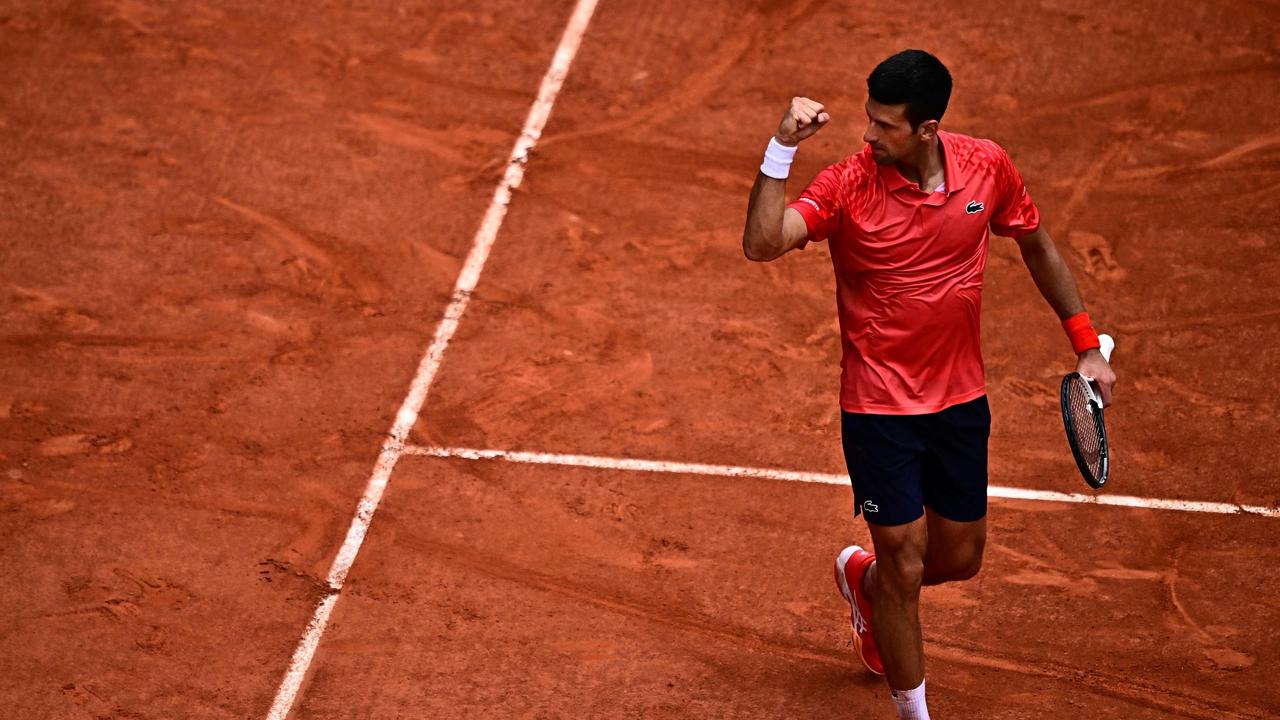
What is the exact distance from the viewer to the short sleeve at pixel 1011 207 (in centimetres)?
545

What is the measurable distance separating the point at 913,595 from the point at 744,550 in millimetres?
1519

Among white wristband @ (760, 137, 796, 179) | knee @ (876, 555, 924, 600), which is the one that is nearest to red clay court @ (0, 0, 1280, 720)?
knee @ (876, 555, 924, 600)

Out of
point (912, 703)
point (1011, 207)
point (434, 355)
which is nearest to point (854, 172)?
point (1011, 207)

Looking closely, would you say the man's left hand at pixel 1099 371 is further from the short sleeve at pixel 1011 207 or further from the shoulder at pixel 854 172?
the shoulder at pixel 854 172

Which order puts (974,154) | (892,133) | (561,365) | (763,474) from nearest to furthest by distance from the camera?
(892,133) < (974,154) < (763,474) < (561,365)

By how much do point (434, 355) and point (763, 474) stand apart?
77.8 inches

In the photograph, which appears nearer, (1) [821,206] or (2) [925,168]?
(1) [821,206]

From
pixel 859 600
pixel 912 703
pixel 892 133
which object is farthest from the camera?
pixel 859 600

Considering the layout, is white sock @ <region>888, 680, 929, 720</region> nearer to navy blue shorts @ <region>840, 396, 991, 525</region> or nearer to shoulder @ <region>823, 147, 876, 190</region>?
navy blue shorts @ <region>840, 396, 991, 525</region>

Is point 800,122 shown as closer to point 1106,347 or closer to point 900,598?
point 1106,347

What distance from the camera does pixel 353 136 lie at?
9.60 m

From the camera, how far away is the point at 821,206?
5180mm

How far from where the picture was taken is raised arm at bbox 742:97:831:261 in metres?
4.93

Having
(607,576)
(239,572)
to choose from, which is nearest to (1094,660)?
(607,576)
